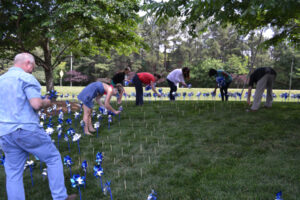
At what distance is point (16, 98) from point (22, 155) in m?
0.65

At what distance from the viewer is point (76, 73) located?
143ft

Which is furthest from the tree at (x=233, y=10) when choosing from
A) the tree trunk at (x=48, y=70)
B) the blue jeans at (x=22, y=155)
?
the tree trunk at (x=48, y=70)

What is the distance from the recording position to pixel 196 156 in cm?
405

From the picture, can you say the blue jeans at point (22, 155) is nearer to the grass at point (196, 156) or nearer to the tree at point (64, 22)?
the grass at point (196, 156)

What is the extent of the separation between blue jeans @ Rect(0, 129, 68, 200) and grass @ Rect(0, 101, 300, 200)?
714 mm

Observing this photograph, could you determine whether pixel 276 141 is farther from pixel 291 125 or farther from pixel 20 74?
pixel 20 74

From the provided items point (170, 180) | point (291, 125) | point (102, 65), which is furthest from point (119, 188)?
point (102, 65)

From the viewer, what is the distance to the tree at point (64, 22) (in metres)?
7.21

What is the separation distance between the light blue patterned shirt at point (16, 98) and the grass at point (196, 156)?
4.44 feet

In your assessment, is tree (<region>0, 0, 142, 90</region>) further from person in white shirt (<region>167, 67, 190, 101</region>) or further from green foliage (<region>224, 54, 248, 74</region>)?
green foliage (<region>224, 54, 248, 74</region>)

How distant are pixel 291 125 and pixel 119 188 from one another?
4786mm

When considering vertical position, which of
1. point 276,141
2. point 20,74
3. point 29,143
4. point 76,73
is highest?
point 76,73

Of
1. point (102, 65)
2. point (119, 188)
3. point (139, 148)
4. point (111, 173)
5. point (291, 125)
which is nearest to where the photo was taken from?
point (119, 188)

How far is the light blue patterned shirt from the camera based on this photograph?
2232 millimetres
